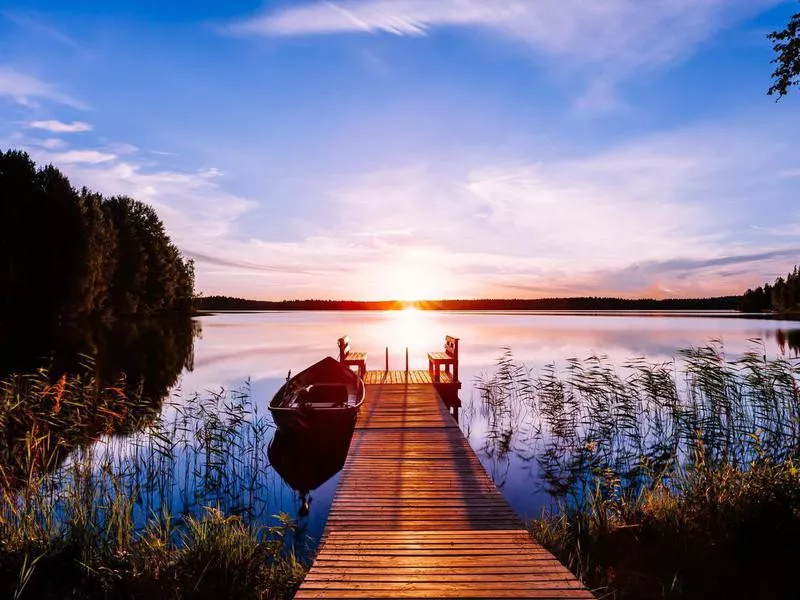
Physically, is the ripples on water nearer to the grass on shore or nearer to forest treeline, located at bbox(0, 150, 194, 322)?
the grass on shore

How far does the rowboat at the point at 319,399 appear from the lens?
38.4ft

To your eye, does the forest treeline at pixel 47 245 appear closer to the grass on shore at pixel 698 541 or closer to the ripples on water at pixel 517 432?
the ripples on water at pixel 517 432

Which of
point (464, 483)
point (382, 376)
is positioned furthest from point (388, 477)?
point (382, 376)

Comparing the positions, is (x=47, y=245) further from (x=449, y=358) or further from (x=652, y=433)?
(x=652, y=433)

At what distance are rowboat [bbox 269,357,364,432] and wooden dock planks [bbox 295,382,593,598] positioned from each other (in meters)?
1.87

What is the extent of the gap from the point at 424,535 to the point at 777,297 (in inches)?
4593

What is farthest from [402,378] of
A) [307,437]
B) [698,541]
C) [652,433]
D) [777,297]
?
[777,297]

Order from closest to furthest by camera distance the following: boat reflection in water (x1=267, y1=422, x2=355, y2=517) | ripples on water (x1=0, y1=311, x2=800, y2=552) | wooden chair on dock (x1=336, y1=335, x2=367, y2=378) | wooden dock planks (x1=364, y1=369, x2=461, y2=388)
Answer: ripples on water (x1=0, y1=311, x2=800, y2=552) → boat reflection in water (x1=267, y1=422, x2=355, y2=517) → wooden dock planks (x1=364, y1=369, x2=461, y2=388) → wooden chair on dock (x1=336, y1=335, x2=367, y2=378)

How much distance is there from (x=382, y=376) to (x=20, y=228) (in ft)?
125

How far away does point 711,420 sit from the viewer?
1168 cm

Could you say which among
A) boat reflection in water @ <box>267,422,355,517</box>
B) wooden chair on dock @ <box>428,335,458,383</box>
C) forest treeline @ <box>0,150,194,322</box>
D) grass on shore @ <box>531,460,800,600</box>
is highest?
forest treeline @ <box>0,150,194,322</box>

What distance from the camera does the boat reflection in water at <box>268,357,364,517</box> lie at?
36.0 ft

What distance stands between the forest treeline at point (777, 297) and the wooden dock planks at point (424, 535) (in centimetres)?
10368

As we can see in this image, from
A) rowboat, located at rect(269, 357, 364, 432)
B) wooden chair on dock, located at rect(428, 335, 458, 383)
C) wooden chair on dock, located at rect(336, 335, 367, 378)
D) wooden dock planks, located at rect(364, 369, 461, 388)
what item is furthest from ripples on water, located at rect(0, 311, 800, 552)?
wooden chair on dock, located at rect(336, 335, 367, 378)
